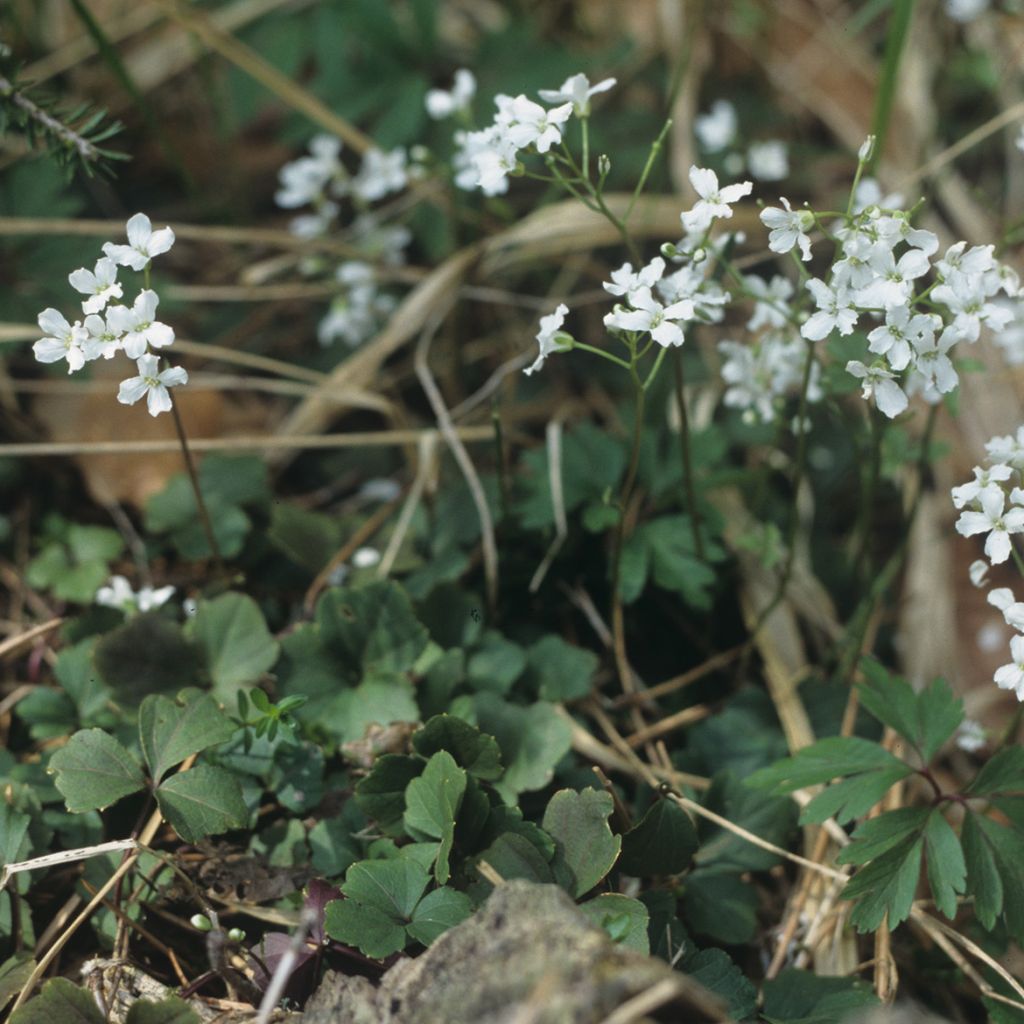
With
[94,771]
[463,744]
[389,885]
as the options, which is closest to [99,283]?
[94,771]

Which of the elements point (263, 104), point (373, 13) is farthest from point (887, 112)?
point (263, 104)

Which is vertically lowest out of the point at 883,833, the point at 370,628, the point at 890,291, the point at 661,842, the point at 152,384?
the point at 883,833

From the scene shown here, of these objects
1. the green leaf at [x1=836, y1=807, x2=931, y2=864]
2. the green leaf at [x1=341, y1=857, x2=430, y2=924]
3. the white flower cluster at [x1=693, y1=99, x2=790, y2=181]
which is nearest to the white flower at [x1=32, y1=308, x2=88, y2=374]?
the green leaf at [x1=341, y1=857, x2=430, y2=924]

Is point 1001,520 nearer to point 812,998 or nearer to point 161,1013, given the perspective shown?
point 812,998

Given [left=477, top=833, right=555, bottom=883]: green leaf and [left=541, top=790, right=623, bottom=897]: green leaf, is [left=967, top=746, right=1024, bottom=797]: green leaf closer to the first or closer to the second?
[left=541, top=790, right=623, bottom=897]: green leaf

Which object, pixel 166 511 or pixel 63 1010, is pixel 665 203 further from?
pixel 63 1010

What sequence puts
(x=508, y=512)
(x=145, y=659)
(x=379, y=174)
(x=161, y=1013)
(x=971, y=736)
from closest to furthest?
(x=161, y=1013)
(x=145, y=659)
(x=971, y=736)
(x=508, y=512)
(x=379, y=174)

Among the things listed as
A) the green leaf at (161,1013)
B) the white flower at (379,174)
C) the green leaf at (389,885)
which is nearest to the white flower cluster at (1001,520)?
the green leaf at (389,885)

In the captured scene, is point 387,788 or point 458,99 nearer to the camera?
point 387,788
